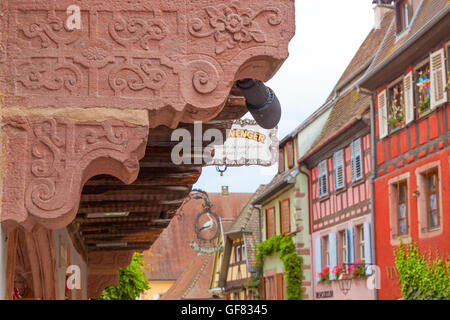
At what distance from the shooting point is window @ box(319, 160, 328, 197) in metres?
23.5

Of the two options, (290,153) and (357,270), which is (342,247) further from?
(290,153)

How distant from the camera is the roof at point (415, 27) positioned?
15750 millimetres

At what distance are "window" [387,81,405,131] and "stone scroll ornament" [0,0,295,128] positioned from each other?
13533 millimetres

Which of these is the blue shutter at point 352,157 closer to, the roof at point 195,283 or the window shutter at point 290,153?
the window shutter at point 290,153

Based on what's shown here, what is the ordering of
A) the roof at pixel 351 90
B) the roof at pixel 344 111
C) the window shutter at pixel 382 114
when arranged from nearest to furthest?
the window shutter at pixel 382 114 < the roof at pixel 344 111 < the roof at pixel 351 90

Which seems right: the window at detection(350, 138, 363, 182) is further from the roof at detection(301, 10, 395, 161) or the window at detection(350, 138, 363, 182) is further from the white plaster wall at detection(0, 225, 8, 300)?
the white plaster wall at detection(0, 225, 8, 300)

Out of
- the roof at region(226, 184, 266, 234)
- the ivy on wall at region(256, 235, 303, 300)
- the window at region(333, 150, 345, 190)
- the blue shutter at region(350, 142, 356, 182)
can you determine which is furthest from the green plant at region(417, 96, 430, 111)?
the roof at region(226, 184, 266, 234)

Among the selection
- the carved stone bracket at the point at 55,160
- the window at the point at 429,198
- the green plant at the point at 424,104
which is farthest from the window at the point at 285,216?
the carved stone bracket at the point at 55,160

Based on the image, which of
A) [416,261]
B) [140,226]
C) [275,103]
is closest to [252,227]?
[416,261]

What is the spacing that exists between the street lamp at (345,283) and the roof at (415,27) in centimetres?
554

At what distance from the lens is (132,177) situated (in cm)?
362

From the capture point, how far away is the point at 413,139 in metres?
16.2

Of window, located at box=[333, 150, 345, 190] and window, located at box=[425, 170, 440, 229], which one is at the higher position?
window, located at box=[333, 150, 345, 190]
